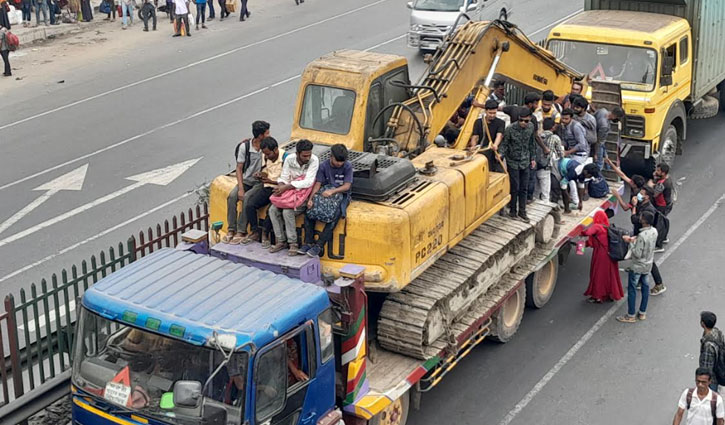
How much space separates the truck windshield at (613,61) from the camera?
17969 mm

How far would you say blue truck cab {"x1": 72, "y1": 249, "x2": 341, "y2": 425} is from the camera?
840 cm

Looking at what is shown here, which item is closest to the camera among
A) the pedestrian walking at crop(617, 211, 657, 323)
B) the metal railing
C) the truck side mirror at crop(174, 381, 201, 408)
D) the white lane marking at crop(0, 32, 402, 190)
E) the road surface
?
the truck side mirror at crop(174, 381, 201, 408)

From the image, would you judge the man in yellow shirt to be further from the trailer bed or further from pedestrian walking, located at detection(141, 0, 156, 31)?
pedestrian walking, located at detection(141, 0, 156, 31)

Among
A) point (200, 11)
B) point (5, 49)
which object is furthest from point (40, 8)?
point (5, 49)

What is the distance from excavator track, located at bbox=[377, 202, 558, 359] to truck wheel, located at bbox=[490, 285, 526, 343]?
394 millimetres

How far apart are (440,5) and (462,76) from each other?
1496 cm

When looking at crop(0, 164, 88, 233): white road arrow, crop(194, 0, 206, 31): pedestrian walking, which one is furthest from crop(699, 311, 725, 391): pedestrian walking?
crop(194, 0, 206, 31): pedestrian walking

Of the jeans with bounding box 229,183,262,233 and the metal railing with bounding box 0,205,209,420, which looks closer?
the metal railing with bounding box 0,205,209,420

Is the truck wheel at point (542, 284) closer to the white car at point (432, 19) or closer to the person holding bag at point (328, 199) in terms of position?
the person holding bag at point (328, 199)

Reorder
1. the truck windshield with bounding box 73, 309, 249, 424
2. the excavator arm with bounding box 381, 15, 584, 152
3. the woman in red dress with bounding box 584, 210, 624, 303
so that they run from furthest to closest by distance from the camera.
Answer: the woman in red dress with bounding box 584, 210, 624, 303 < the excavator arm with bounding box 381, 15, 584, 152 < the truck windshield with bounding box 73, 309, 249, 424

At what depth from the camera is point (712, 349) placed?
36.2ft

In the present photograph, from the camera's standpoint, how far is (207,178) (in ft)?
63.8

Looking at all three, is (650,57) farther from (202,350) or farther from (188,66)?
(188,66)

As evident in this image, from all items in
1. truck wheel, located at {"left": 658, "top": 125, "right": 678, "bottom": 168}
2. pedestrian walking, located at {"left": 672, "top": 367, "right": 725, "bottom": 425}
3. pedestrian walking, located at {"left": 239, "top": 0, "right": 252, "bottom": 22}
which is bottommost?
pedestrian walking, located at {"left": 672, "top": 367, "right": 725, "bottom": 425}
